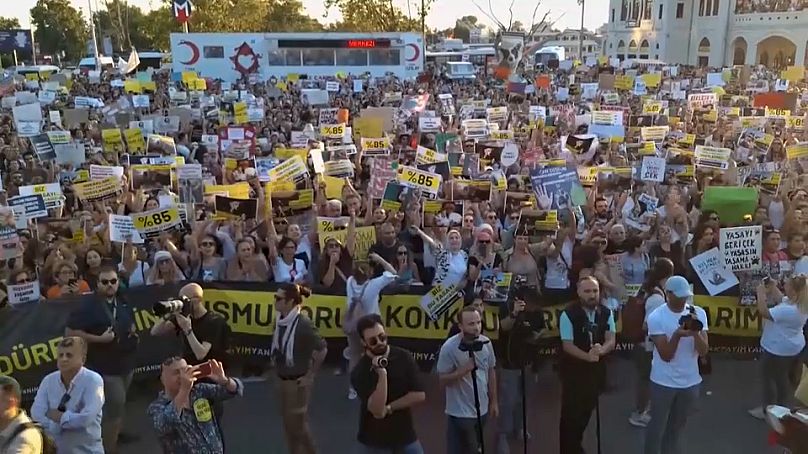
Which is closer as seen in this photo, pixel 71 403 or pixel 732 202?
pixel 71 403

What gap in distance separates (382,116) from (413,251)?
957 cm

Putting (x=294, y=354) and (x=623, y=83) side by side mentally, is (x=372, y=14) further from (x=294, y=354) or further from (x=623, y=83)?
(x=294, y=354)

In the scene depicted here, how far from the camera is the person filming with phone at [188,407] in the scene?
3.77 meters

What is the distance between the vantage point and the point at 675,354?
470 centimetres

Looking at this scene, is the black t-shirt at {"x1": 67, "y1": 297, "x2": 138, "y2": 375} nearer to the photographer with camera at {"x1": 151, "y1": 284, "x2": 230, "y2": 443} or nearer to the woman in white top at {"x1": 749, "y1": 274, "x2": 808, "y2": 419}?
the photographer with camera at {"x1": 151, "y1": 284, "x2": 230, "y2": 443}

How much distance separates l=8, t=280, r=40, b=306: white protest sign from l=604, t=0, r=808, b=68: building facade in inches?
2448

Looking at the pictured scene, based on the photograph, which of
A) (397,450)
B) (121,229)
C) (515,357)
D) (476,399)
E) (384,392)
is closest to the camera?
(384,392)

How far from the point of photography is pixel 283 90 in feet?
93.1

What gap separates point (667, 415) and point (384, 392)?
2.05m

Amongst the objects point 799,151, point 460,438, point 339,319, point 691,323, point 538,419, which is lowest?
A: point 538,419

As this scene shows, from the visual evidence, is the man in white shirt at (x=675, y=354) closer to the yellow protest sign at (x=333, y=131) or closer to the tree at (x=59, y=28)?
the yellow protest sign at (x=333, y=131)

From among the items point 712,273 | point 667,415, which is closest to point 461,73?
point 712,273

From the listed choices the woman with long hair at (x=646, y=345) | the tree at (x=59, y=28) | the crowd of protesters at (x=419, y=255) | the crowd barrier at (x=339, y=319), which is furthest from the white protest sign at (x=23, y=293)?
the tree at (x=59, y=28)

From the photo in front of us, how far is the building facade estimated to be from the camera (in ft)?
191
